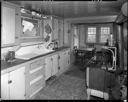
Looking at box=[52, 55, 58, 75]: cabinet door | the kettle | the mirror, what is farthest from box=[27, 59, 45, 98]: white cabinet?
the mirror

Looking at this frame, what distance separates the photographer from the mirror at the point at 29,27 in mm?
2933

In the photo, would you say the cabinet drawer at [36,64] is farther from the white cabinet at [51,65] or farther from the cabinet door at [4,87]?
the cabinet door at [4,87]

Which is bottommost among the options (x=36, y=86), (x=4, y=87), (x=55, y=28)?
(x=36, y=86)

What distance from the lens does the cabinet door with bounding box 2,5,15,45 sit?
2182mm

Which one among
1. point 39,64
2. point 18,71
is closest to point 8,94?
point 18,71

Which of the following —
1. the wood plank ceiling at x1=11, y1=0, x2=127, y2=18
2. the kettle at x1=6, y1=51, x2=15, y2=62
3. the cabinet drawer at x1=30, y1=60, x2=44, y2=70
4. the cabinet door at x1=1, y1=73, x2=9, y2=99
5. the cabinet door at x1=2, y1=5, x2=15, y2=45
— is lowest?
the cabinet door at x1=1, y1=73, x2=9, y2=99

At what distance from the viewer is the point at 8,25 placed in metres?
2.27

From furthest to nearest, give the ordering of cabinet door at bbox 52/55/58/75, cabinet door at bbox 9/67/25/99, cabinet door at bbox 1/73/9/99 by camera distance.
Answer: cabinet door at bbox 52/55/58/75, cabinet door at bbox 9/67/25/99, cabinet door at bbox 1/73/9/99

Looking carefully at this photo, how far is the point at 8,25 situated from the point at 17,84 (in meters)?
1.09

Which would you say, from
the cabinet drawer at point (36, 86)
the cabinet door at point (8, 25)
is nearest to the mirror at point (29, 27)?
the cabinet door at point (8, 25)

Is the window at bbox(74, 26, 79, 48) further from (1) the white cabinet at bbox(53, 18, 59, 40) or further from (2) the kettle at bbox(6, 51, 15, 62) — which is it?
(2) the kettle at bbox(6, 51, 15, 62)

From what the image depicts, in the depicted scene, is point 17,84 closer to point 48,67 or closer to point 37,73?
point 37,73

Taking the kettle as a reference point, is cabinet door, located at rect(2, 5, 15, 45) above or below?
above

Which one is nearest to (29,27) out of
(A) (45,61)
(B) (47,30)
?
(B) (47,30)
